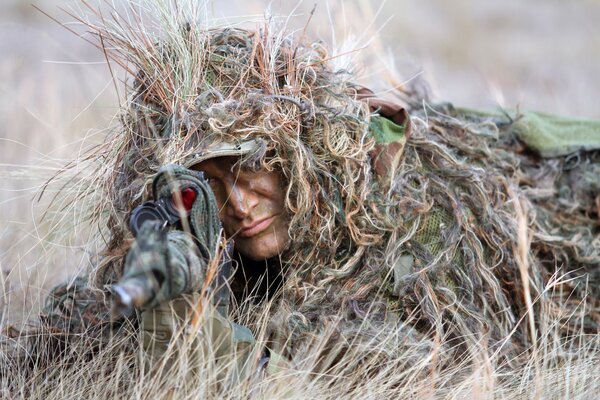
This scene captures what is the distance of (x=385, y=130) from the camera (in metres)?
2.86

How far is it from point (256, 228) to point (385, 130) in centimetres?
61

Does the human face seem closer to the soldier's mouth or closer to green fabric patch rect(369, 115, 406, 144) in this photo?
the soldier's mouth

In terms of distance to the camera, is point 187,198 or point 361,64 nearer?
point 187,198

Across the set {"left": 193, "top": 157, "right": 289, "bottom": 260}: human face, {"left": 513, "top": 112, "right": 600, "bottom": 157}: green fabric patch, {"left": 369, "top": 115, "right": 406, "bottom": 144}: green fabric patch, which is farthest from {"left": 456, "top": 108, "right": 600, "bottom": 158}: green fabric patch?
{"left": 193, "top": 157, "right": 289, "bottom": 260}: human face

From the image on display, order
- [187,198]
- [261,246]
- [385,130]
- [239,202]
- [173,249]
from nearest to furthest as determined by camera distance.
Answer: [173,249], [187,198], [239,202], [261,246], [385,130]

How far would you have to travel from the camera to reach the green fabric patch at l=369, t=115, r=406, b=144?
9.30 feet

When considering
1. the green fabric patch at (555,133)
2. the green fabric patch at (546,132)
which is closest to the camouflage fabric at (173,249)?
the green fabric patch at (546,132)

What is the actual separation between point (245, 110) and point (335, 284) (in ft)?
2.24

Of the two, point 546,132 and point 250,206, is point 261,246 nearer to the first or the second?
point 250,206

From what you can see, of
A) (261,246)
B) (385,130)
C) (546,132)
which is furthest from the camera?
(546,132)

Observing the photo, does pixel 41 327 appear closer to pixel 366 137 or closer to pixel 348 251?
pixel 348 251

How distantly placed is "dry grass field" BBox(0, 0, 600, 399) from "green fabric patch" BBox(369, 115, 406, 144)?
30 centimetres

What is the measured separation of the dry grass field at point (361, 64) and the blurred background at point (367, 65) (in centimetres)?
2

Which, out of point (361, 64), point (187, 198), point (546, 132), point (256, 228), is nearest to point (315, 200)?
point (256, 228)
